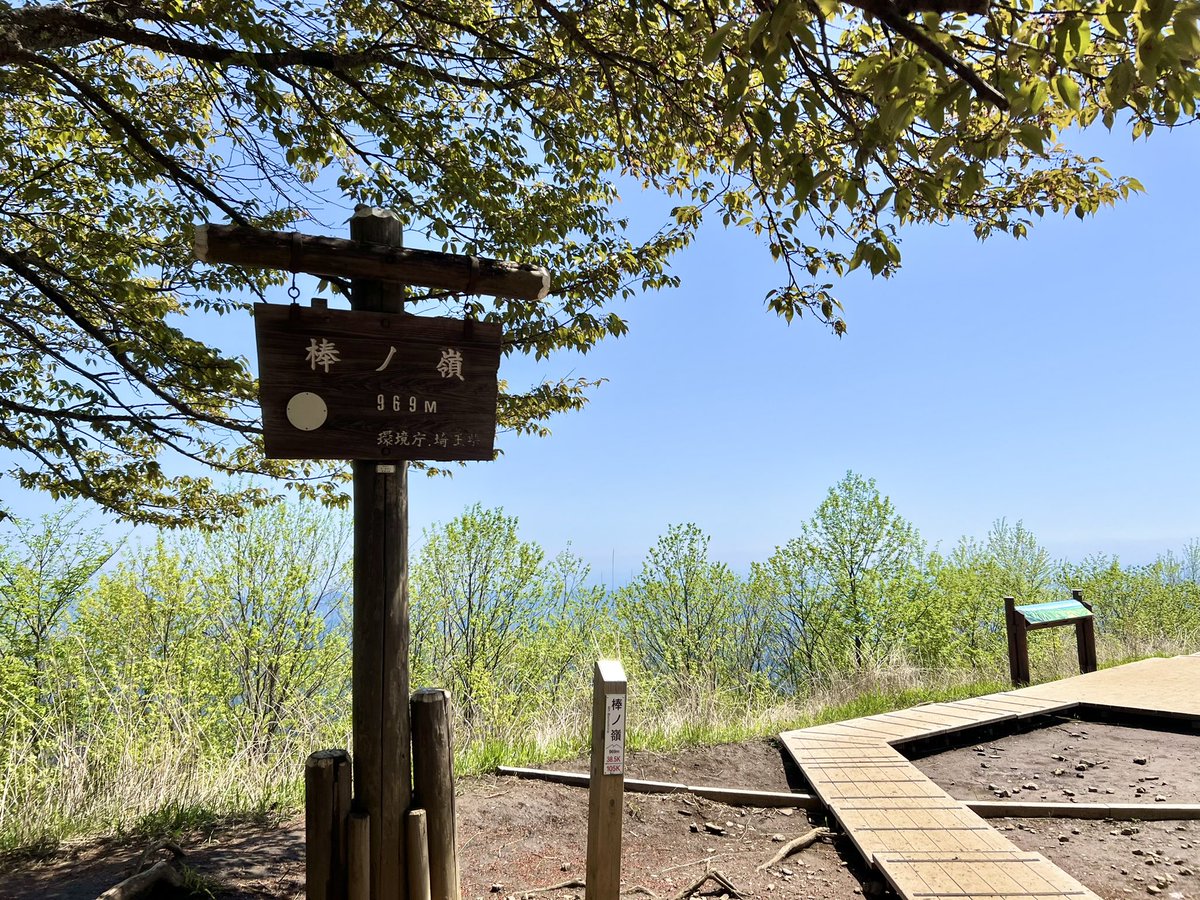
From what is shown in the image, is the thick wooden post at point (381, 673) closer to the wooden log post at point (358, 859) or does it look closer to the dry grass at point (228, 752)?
the wooden log post at point (358, 859)

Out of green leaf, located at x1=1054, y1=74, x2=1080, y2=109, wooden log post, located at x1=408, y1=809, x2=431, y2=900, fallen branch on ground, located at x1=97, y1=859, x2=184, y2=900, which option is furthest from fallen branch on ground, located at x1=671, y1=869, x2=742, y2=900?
green leaf, located at x1=1054, y1=74, x2=1080, y2=109

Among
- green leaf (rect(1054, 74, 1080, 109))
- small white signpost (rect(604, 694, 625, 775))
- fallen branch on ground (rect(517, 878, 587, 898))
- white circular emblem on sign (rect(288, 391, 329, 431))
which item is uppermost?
green leaf (rect(1054, 74, 1080, 109))

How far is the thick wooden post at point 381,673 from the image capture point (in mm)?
2994

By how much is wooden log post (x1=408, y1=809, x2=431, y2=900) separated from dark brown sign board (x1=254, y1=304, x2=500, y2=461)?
1.54 m

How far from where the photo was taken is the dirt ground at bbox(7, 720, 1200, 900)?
3779 millimetres

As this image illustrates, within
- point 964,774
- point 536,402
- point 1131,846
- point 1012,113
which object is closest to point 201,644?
point 536,402

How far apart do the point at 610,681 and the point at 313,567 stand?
9.88 metres

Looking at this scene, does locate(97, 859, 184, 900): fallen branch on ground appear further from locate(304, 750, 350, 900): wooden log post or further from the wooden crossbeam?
the wooden crossbeam

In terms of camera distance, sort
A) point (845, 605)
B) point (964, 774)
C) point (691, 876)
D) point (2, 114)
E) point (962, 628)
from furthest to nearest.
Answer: point (962, 628) → point (845, 605) → point (2, 114) → point (964, 774) → point (691, 876)

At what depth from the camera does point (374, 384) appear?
118 inches

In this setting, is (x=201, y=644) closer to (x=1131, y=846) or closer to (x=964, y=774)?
(x=964, y=774)

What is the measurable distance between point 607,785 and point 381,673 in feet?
3.55

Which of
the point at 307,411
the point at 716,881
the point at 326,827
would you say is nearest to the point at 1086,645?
the point at 716,881

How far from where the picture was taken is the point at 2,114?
676 cm
